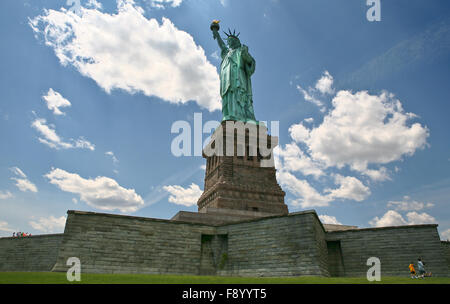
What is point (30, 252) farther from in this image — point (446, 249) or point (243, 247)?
point (446, 249)

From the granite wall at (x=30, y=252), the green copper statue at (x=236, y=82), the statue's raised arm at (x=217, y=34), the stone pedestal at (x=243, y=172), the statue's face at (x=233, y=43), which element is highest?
the statue's raised arm at (x=217, y=34)

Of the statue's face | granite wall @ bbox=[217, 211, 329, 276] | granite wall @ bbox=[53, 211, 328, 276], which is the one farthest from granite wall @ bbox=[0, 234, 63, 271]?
the statue's face

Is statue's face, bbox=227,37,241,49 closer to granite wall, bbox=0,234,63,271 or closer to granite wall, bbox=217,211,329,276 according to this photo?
granite wall, bbox=217,211,329,276

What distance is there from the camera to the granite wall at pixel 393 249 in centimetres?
1747

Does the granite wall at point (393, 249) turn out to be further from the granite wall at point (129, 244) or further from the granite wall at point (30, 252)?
the granite wall at point (30, 252)

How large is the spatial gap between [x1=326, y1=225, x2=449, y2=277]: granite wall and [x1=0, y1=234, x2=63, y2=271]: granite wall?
21.4m

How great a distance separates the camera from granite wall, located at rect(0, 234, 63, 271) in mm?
22094

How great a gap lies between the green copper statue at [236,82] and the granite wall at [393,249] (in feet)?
54.7

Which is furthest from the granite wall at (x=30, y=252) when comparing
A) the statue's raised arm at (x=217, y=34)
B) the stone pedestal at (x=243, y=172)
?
the statue's raised arm at (x=217, y=34)

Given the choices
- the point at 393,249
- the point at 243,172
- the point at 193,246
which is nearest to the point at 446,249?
the point at 393,249
